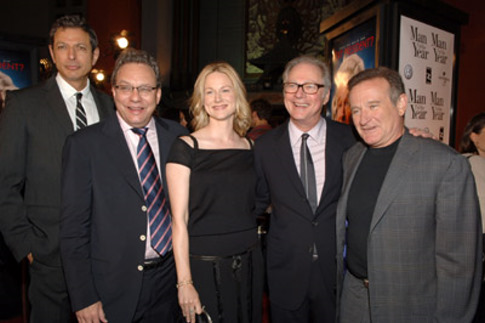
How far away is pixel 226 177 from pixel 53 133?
1072mm

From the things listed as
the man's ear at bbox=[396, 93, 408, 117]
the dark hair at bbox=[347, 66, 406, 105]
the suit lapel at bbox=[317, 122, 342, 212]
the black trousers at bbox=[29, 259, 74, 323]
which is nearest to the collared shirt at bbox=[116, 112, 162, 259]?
the black trousers at bbox=[29, 259, 74, 323]

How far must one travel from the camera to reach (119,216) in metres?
1.82

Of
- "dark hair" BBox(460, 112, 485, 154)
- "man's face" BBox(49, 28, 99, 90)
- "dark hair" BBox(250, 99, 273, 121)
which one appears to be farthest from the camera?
"dark hair" BBox(250, 99, 273, 121)

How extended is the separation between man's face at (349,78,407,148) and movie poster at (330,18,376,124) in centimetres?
80

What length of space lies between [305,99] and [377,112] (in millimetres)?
526

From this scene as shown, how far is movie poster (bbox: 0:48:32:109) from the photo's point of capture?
4220 millimetres

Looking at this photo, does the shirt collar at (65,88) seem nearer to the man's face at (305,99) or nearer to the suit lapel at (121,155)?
the suit lapel at (121,155)

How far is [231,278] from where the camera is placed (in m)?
1.91

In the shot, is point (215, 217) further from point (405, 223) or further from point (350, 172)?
point (405, 223)

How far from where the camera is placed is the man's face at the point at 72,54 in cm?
214

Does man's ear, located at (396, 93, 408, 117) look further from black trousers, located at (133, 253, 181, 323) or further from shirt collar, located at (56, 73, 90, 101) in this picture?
shirt collar, located at (56, 73, 90, 101)

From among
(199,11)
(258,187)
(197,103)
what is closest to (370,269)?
(258,187)

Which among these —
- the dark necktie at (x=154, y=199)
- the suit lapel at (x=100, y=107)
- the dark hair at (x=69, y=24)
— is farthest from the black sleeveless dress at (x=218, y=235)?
the dark hair at (x=69, y=24)

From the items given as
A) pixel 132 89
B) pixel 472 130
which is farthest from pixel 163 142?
pixel 472 130
